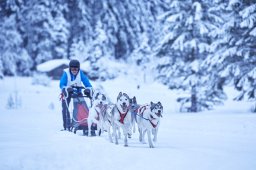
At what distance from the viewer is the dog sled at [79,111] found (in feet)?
35.2

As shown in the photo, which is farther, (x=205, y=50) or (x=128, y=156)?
(x=205, y=50)

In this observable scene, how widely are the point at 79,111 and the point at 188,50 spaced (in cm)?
1225

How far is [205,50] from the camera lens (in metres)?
21.3

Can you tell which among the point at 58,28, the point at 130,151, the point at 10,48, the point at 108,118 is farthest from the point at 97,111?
the point at 58,28

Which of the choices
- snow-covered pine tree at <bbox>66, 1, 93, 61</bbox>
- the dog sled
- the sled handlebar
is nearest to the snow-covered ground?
the dog sled

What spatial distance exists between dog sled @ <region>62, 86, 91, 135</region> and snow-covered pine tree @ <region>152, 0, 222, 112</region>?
35.0ft

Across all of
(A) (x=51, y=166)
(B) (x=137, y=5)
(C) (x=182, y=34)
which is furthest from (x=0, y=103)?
(B) (x=137, y=5)

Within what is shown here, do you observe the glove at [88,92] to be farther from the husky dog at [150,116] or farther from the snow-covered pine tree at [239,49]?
the snow-covered pine tree at [239,49]

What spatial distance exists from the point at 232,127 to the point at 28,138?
723 cm

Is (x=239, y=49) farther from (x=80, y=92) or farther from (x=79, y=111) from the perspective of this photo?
(x=79, y=111)

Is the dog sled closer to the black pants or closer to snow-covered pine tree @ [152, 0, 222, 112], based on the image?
the black pants

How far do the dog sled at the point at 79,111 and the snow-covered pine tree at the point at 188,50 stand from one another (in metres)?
10.7

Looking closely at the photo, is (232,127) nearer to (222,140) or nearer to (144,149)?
(222,140)

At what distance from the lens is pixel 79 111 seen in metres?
10.9
